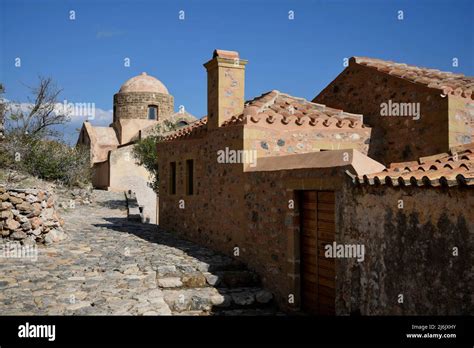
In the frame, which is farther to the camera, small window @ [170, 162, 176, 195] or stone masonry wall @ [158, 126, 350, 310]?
small window @ [170, 162, 176, 195]

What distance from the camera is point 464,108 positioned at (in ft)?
27.9

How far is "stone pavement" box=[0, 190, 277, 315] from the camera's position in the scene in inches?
267

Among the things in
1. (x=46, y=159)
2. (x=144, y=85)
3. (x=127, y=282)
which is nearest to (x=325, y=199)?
(x=127, y=282)

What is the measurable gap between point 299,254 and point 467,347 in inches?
136

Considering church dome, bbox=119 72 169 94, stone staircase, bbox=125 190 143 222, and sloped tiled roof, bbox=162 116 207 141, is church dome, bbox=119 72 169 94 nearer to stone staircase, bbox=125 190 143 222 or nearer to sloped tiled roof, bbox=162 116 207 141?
stone staircase, bbox=125 190 143 222

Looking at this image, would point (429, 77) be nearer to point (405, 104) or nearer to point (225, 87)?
point (405, 104)

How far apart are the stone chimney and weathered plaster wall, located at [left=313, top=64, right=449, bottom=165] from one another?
2.87 meters

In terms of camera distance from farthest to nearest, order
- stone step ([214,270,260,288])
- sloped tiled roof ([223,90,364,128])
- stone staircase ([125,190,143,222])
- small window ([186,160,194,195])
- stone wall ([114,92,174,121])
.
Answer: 1. stone wall ([114,92,174,121])
2. stone staircase ([125,190,143,222])
3. small window ([186,160,194,195])
4. sloped tiled roof ([223,90,364,128])
5. stone step ([214,270,260,288])

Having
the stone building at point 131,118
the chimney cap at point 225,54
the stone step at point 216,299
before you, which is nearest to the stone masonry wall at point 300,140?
the chimney cap at point 225,54

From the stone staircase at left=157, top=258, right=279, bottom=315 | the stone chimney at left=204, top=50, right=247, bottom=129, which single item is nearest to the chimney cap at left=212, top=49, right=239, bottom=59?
the stone chimney at left=204, top=50, right=247, bottom=129

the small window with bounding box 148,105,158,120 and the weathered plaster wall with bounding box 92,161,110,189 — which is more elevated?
the small window with bounding box 148,105,158,120

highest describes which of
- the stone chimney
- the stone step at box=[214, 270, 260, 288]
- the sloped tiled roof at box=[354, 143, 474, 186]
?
the stone chimney

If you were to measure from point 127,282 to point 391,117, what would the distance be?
22.0ft

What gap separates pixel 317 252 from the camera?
696 cm
